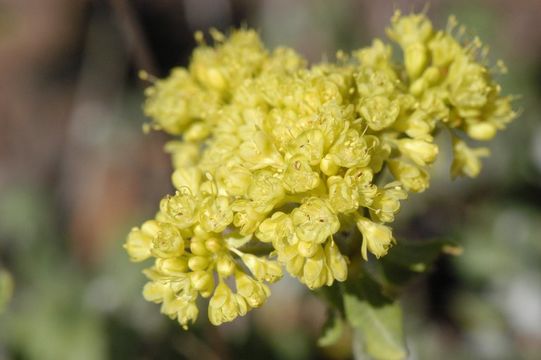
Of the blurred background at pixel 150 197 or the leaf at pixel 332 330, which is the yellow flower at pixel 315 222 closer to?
the leaf at pixel 332 330

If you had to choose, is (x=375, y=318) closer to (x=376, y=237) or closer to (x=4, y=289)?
(x=376, y=237)

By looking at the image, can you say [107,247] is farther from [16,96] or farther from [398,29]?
[398,29]

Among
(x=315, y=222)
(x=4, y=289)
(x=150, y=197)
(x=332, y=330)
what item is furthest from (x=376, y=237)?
(x=150, y=197)

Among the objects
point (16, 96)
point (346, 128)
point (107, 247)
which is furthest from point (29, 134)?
point (346, 128)

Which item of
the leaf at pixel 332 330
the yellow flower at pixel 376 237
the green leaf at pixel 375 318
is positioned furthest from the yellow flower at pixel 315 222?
the leaf at pixel 332 330

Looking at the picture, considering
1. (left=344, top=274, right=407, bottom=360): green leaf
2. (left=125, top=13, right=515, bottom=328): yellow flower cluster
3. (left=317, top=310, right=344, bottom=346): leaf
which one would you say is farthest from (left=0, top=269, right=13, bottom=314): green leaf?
(left=344, top=274, right=407, bottom=360): green leaf

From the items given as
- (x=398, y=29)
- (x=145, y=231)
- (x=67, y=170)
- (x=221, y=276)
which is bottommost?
(x=221, y=276)
